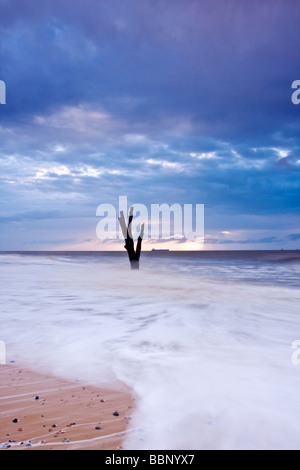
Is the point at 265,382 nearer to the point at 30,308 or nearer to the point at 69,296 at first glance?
the point at 30,308

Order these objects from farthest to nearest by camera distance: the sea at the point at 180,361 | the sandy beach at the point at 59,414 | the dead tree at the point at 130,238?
the dead tree at the point at 130,238, the sea at the point at 180,361, the sandy beach at the point at 59,414

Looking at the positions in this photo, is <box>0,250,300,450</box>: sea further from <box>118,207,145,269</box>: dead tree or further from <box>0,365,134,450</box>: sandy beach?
<box>118,207,145,269</box>: dead tree

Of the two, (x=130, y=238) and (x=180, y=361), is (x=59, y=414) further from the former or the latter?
(x=130, y=238)

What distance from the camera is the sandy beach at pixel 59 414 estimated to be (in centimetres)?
224

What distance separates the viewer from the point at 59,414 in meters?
2.60

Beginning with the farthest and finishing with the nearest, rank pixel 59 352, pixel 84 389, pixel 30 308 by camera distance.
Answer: pixel 30 308, pixel 59 352, pixel 84 389

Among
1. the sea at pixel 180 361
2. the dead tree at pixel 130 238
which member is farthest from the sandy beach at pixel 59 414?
the dead tree at pixel 130 238

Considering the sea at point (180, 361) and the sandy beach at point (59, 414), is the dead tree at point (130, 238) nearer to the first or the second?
the sea at point (180, 361)

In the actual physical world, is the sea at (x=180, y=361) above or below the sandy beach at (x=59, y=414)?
below

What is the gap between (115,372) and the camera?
138 inches

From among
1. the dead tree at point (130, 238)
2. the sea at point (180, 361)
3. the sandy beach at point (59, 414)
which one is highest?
the dead tree at point (130, 238)

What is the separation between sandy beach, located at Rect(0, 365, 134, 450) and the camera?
2.24 metres
